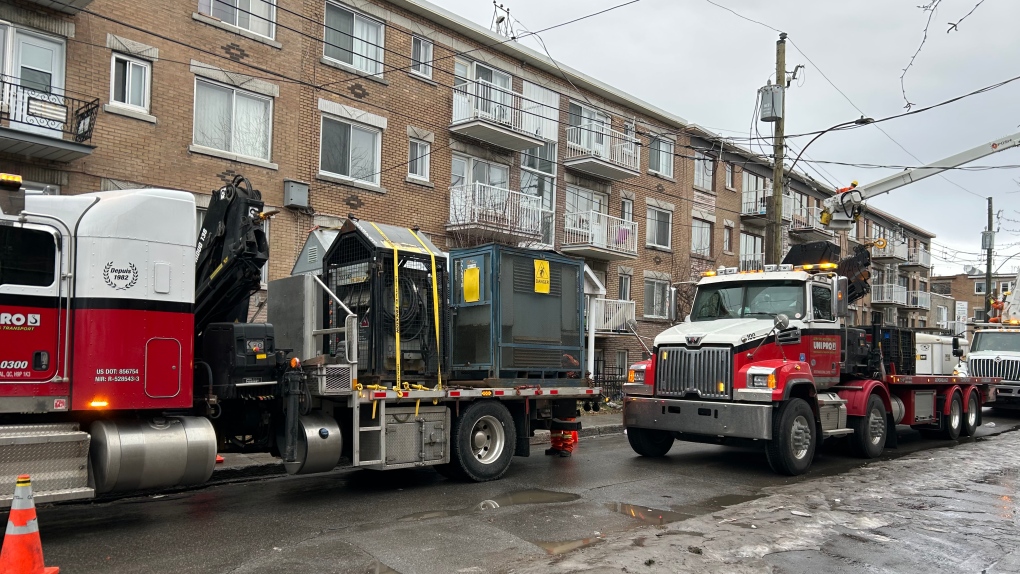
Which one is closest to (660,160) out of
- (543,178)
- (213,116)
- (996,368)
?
(543,178)

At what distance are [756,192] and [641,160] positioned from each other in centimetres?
800

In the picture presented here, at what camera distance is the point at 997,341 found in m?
21.5

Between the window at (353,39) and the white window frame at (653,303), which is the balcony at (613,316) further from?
the window at (353,39)

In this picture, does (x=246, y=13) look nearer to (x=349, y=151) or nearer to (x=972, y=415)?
(x=349, y=151)

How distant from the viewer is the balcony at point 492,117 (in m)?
20.2

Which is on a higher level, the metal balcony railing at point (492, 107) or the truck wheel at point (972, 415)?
the metal balcony railing at point (492, 107)

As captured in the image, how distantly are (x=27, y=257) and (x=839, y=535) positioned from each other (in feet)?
25.2

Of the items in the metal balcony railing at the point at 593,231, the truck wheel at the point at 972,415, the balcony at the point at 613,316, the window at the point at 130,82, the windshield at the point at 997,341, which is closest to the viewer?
the window at the point at 130,82

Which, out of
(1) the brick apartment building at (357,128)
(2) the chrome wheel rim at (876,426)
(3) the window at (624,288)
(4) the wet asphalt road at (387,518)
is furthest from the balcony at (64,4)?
(3) the window at (624,288)

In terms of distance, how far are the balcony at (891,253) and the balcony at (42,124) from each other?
41618mm

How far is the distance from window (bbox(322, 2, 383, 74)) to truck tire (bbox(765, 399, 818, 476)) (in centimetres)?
1202

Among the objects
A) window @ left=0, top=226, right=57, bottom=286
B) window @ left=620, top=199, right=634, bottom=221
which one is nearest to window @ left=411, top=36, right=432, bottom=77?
window @ left=620, top=199, right=634, bottom=221

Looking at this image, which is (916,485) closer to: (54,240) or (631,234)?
(54,240)

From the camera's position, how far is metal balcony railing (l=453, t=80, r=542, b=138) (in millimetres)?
20438
